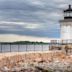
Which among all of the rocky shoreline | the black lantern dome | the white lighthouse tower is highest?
the black lantern dome

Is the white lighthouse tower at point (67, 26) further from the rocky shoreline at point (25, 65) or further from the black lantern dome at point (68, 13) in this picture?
the rocky shoreline at point (25, 65)

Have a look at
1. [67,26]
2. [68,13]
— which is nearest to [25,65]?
[67,26]

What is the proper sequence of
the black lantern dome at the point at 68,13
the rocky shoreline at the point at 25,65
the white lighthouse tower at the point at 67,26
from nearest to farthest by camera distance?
the rocky shoreline at the point at 25,65 < the white lighthouse tower at the point at 67,26 < the black lantern dome at the point at 68,13

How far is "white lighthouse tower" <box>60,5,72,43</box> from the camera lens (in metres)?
31.7

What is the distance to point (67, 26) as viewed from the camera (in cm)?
3183

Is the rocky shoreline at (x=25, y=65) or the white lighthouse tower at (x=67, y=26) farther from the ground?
the white lighthouse tower at (x=67, y=26)

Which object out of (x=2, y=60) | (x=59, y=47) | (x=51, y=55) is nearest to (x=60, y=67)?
(x=2, y=60)

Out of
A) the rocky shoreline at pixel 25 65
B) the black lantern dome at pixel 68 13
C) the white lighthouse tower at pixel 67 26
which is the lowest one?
the rocky shoreline at pixel 25 65

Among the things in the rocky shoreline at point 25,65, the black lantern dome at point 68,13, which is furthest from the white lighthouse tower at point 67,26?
the rocky shoreline at point 25,65

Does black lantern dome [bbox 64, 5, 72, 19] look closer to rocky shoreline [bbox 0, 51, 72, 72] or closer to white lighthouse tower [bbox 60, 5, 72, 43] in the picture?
white lighthouse tower [bbox 60, 5, 72, 43]

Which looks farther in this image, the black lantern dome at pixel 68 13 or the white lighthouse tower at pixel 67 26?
the black lantern dome at pixel 68 13

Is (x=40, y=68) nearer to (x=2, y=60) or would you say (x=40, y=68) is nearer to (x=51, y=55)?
(x=2, y=60)

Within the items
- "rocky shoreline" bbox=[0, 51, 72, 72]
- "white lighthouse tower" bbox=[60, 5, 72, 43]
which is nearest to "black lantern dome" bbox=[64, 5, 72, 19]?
"white lighthouse tower" bbox=[60, 5, 72, 43]

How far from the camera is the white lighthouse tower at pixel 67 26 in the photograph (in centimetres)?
3171
